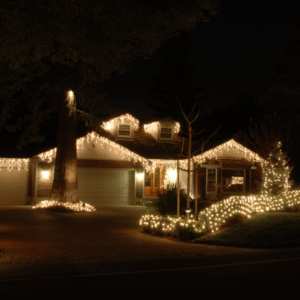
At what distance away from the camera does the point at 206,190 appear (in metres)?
24.2

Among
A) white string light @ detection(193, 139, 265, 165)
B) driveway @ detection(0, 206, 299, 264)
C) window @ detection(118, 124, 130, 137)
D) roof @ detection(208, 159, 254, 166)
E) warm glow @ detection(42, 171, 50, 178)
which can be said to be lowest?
driveway @ detection(0, 206, 299, 264)

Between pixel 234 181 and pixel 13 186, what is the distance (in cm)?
1403

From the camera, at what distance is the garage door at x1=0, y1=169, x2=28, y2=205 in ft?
72.6

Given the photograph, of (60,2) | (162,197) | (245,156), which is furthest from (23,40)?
(245,156)

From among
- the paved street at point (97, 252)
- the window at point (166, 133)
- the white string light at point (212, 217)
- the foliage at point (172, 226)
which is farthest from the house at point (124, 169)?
the paved street at point (97, 252)

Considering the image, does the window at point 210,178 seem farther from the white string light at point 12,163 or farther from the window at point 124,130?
the white string light at point 12,163

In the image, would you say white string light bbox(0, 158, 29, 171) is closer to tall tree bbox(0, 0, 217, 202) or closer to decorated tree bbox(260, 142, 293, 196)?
tall tree bbox(0, 0, 217, 202)

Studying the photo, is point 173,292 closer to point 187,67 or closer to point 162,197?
point 162,197

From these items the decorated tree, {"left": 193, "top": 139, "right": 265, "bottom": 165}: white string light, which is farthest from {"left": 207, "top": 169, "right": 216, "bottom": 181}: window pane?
the decorated tree

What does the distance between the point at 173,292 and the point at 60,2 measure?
8805mm

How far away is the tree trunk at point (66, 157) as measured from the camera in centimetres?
1912

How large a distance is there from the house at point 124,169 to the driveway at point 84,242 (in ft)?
23.3

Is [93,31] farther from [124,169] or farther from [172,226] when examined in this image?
[124,169]

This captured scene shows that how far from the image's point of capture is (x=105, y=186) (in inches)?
906
